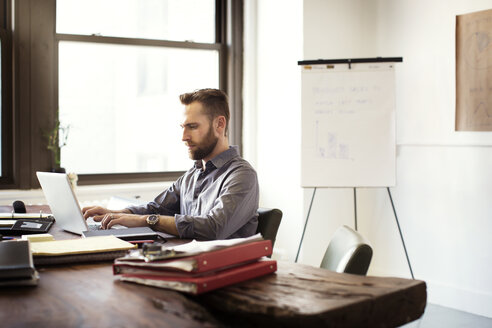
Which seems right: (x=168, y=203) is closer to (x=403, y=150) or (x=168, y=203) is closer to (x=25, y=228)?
(x=25, y=228)

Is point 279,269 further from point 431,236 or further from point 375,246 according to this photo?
point 375,246

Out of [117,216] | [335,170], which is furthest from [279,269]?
[335,170]

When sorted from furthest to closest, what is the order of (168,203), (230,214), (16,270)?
(168,203), (230,214), (16,270)

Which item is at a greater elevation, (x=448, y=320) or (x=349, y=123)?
(x=349, y=123)

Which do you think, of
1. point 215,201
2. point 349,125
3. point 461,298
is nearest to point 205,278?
point 215,201

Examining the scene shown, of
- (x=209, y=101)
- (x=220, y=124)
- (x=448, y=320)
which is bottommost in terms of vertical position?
(x=448, y=320)

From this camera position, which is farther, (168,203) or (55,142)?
(55,142)

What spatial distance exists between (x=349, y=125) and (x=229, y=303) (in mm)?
2772

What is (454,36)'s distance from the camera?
3.89 m

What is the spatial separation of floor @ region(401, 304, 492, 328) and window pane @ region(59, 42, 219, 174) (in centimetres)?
226

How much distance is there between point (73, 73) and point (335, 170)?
6.79ft

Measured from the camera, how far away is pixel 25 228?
2279 mm

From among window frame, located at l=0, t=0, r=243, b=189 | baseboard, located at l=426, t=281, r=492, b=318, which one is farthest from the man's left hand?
baseboard, located at l=426, t=281, r=492, b=318

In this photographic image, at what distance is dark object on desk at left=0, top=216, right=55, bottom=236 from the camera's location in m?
2.26
